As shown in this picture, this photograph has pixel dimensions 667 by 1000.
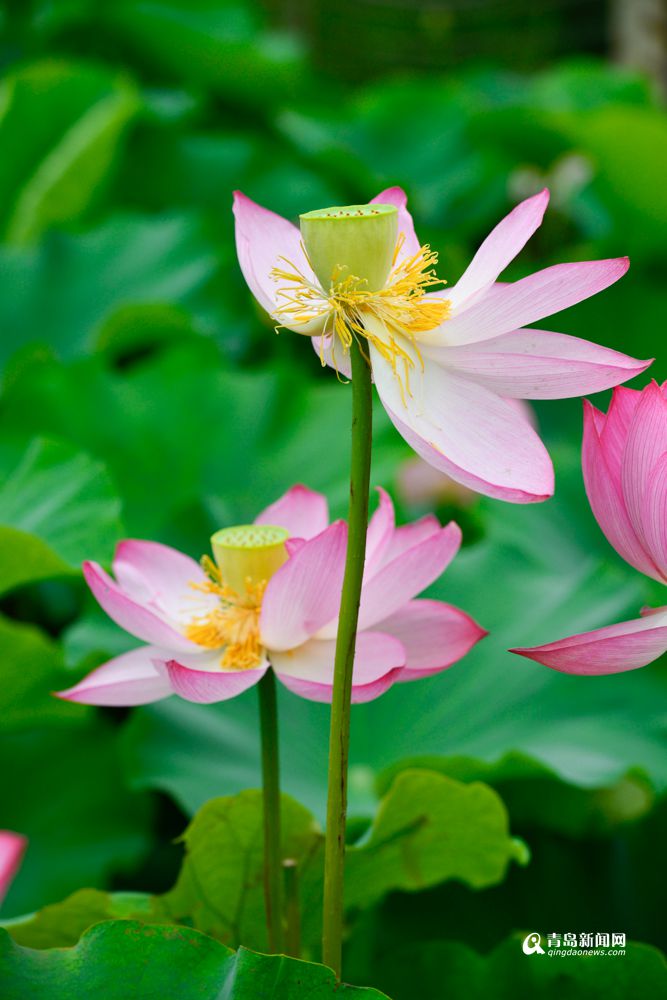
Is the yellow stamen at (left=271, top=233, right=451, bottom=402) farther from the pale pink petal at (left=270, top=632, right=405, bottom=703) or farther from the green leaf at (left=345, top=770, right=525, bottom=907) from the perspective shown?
the green leaf at (left=345, top=770, right=525, bottom=907)

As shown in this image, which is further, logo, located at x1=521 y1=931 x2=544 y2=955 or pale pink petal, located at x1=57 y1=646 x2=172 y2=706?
logo, located at x1=521 y1=931 x2=544 y2=955

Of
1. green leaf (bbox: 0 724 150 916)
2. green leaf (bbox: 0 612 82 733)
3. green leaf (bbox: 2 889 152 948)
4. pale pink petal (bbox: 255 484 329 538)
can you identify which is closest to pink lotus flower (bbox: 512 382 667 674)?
pale pink petal (bbox: 255 484 329 538)

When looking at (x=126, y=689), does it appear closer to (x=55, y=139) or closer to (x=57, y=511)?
(x=57, y=511)

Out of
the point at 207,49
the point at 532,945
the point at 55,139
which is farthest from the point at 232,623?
the point at 207,49

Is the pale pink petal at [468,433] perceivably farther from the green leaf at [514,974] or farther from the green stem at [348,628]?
the green leaf at [514,974]

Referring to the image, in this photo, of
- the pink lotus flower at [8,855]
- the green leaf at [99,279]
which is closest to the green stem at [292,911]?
the pink lotus flower at [8,855]

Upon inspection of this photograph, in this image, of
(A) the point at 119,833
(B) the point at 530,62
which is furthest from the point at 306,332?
(B) the point at 530,62
